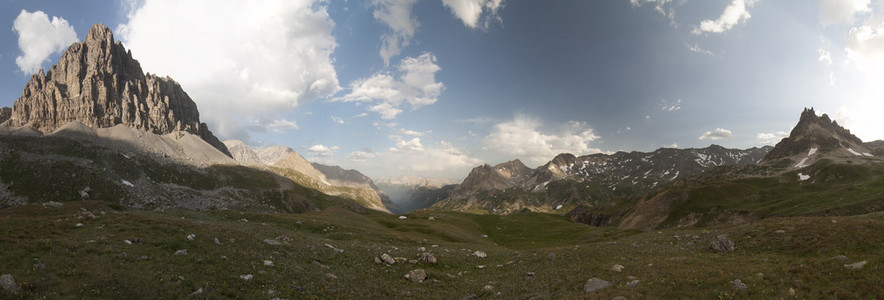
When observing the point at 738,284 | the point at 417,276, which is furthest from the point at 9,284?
the point at 738,284

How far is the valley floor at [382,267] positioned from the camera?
57.8 ft

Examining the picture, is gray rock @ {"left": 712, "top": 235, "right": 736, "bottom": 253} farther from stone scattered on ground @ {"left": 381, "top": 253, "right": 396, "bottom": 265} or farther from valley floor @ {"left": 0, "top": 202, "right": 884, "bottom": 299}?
stone scattered on ground @ {"left": 381, "top": 253, "right": 396, "bottom": 265}

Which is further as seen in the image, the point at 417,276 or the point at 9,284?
the point at 417,276

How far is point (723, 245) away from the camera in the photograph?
112 ft

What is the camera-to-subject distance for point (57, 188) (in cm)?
14988

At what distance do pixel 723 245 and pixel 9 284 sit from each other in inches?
2068

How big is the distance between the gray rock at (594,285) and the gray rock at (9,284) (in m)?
30.2

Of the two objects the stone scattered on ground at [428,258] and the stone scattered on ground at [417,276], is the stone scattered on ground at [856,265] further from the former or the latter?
the stone scattered on ground at [428,258]

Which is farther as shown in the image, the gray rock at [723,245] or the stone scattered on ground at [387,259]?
the stone scattered on ground at [387,259]

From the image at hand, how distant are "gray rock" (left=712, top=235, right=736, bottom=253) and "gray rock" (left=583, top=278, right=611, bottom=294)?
19.4 meters

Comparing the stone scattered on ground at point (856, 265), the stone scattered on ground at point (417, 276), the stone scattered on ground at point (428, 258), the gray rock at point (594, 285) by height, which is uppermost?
the stone scattered on ground at point (856, 265)

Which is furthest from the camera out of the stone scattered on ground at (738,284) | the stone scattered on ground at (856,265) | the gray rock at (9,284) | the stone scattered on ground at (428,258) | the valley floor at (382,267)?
the stone scattered on ground at (428,258)

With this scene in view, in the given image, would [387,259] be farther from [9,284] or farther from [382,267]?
[9,284]


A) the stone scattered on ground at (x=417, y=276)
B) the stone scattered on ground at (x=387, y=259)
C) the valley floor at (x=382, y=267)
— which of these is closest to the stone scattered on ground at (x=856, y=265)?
the valley floor at (x=382, y=267)
